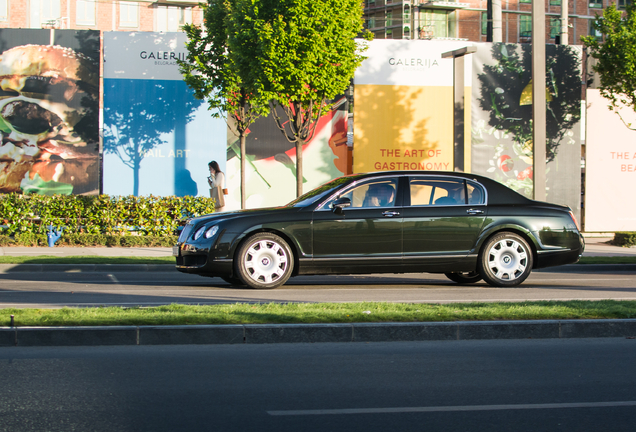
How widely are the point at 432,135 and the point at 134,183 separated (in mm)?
9431

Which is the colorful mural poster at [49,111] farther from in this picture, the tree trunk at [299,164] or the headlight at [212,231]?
the headlight at [212,231]

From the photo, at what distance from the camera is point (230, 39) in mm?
17500

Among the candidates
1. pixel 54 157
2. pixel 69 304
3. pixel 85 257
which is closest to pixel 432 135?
pixel 54 157

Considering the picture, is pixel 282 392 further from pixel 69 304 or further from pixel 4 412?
pixel 69 304

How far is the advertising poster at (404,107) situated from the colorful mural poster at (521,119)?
0.74 meters

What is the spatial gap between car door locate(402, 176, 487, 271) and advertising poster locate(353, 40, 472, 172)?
39.7 feet

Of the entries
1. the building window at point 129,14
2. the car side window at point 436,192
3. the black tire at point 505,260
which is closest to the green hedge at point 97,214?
the car side window at point 436,192

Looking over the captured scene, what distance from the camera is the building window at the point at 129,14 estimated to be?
172 ft

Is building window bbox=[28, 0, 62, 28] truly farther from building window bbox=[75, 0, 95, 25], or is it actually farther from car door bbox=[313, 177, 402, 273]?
car door bbox=[313, 177, 402, 273]

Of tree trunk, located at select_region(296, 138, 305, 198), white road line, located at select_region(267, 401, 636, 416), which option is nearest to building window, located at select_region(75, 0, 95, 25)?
tree trunk, located at select_region(296, 138, 305, 198)

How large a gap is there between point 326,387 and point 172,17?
51902mm

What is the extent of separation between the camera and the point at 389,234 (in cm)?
1030

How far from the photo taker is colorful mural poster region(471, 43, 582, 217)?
23766 millimetres

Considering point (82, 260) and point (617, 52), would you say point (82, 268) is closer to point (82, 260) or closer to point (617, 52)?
point (82, 260)
